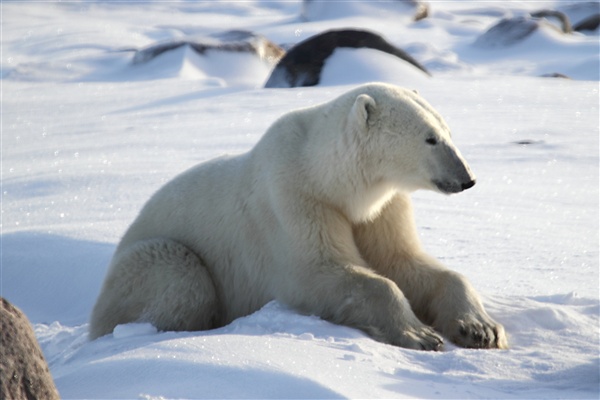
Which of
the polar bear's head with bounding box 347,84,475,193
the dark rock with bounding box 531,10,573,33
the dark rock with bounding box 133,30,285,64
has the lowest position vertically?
the dark rock with bounding box 531,10,573,33

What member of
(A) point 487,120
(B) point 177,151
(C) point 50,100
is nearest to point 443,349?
(B) point 177,151

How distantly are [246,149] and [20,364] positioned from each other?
5.22m

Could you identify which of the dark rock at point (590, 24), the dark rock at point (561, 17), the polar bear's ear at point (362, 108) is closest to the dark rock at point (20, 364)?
the polar bear's ear at point (362, 108)

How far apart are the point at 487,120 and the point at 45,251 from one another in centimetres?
482

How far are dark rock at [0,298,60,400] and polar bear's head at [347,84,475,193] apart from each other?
179cm

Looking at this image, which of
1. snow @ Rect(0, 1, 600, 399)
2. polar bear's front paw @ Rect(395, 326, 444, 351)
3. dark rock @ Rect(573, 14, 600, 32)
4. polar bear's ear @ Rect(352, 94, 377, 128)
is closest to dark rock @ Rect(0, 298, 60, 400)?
snow @ Rect(0, 1, 600, 399)

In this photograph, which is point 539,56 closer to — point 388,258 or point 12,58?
point 12,58

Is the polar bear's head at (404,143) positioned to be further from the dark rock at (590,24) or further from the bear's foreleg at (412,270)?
the dark rock at (590,24)

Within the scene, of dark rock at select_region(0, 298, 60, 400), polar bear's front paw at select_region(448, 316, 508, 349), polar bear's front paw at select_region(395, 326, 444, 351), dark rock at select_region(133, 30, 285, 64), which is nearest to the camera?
dark rock at select_region(0, 298, 60, 400)

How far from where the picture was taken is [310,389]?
2203mm

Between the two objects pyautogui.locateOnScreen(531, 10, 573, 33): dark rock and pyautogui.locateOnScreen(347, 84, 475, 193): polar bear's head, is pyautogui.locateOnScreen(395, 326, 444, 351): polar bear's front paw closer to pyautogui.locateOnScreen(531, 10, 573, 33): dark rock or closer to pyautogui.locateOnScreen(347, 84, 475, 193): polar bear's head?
pyautogui.locateOnScreen(347, 84, 475, 193): polar bear's head

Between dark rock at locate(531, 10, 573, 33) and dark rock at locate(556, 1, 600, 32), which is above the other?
dark rock at locate(531, 10, 573, 33)

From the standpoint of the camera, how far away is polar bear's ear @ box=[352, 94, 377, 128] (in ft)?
11.1

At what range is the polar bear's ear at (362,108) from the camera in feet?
11.1
